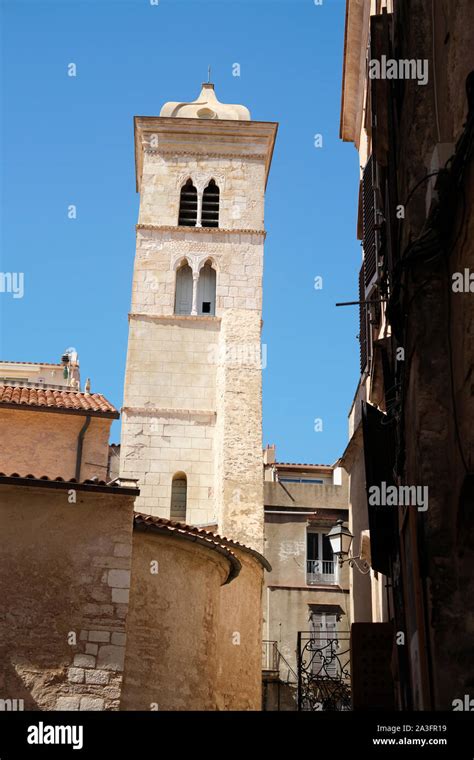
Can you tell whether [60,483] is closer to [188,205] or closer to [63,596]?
[63,596]

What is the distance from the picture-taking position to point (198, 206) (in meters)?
34.0

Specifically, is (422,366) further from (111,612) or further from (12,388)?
(12,388)

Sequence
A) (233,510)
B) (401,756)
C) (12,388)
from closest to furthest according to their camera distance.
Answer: (401,756), (12,388), (233,510)

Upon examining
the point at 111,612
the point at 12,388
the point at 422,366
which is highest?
the point at 12,388

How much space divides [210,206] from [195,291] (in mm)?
3561

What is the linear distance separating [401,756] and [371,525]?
4.98 meters

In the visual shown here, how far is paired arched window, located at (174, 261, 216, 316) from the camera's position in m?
32.2

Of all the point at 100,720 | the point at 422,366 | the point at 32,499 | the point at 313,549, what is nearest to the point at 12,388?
the point at 32,499

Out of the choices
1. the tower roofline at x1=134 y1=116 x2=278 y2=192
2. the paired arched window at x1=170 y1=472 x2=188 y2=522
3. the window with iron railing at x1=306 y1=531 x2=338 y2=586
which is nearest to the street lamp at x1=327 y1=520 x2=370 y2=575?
the paired arched window at x1=170 y1=472 x2=188 y2=522

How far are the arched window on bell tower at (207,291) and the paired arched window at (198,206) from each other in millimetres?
1712

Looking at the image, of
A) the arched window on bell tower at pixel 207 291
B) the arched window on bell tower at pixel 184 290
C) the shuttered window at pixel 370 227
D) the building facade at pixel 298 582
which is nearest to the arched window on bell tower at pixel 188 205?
the arched window on bell tower at pixel 184 290

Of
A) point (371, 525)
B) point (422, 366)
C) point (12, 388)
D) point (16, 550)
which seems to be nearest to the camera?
point (422, 366)

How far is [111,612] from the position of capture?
42.6 feet

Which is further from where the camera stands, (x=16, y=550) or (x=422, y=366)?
(x=16, y=550)
